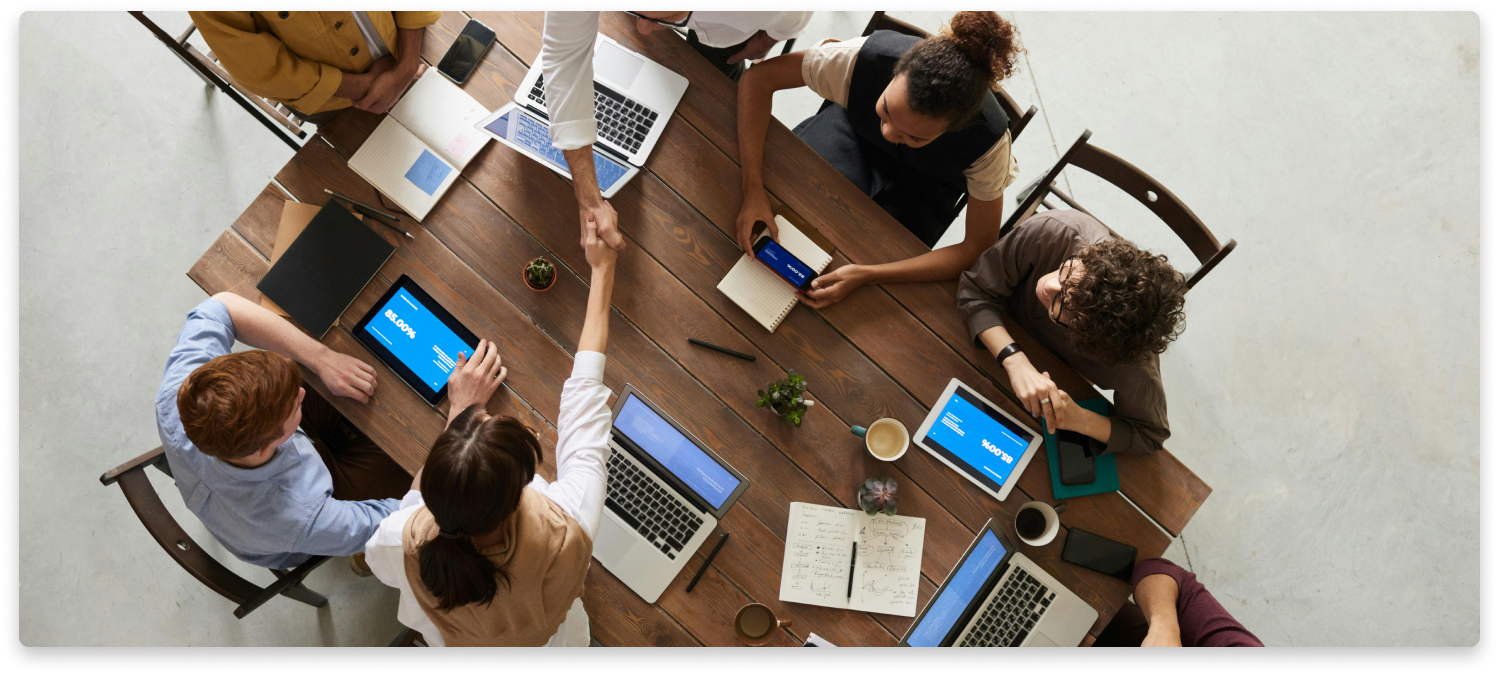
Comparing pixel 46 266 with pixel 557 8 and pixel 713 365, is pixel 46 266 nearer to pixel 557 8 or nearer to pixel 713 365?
pixel 557 8

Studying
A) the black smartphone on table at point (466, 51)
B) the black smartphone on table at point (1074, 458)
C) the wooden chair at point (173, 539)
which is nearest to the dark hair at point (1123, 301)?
the black smartphone on table at point (1074, 458)

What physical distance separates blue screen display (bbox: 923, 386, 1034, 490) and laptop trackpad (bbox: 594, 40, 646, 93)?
119 centimetres

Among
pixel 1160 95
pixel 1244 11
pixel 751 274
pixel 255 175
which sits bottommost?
pixel 255 175

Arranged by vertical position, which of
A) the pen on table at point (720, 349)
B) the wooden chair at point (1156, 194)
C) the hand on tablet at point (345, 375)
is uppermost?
the wooden chair at point (1156, 194)

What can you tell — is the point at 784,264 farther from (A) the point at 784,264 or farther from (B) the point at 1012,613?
(B) the point at 1012,613

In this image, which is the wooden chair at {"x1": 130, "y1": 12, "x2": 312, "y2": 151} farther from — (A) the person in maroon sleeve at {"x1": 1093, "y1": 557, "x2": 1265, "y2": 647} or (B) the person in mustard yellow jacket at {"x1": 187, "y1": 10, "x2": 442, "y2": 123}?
(A) the person in maroon sleeve at {"x1": 1093, "y1": 557, "x2": 1265, "y2": 647}

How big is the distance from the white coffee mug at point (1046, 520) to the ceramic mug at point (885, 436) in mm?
330

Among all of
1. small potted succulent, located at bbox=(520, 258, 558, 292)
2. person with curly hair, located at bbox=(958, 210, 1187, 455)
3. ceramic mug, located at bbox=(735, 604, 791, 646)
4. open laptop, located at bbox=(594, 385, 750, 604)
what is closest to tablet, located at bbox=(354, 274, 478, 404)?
small potted succulent, located at bbox=(520, 258, 558, 292)

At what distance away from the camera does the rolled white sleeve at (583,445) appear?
1611 mm

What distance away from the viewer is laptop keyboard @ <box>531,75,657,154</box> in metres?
1.97

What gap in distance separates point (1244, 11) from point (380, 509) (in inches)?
143

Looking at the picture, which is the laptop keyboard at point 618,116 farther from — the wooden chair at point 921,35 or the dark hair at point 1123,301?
the dark hair at point 1123,301
